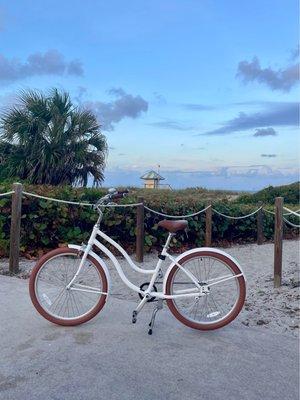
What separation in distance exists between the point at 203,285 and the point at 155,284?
0.39 m

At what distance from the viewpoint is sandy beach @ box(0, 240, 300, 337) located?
4.29 metres

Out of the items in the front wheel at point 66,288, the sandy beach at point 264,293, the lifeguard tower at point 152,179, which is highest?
the lifeguard tower at point 152,179

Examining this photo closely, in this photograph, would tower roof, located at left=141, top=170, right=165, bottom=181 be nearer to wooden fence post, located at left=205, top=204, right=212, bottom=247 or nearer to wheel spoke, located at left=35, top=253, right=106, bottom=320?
wooden fence post, located at left=205, top=204, right=212, bottom=247

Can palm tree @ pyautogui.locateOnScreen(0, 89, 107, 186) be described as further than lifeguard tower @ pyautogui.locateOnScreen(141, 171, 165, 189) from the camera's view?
No

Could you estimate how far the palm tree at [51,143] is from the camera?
13.1 meters

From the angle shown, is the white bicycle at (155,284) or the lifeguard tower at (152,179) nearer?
the white bicycle at (155,284)

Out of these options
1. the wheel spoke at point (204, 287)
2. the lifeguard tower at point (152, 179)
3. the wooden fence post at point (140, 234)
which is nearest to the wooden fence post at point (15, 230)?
the wooden fence post at point (140, 234)

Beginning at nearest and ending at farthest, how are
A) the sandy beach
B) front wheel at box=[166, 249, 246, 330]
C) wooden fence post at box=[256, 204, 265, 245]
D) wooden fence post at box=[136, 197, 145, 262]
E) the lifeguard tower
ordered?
front wheel at box=[166, 249, 246, 330] < the sandy beach < wooden fence post at box=[136, 197, 145, 262] < wooden fence post at box=[256, 204, 265, 245] < the lifeguard tower

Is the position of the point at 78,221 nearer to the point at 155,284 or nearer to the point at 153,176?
the point at 155,284

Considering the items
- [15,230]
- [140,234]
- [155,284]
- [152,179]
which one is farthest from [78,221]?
[152,179]

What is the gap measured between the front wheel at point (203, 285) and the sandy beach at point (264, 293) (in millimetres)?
445

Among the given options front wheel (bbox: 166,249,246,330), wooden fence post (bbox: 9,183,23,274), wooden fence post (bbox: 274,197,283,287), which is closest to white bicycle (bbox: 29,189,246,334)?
front wheel (bbox: 166,249,246,330)

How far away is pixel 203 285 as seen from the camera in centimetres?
385

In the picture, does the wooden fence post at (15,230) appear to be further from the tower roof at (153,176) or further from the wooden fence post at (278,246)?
the tower roof at (153,176)
